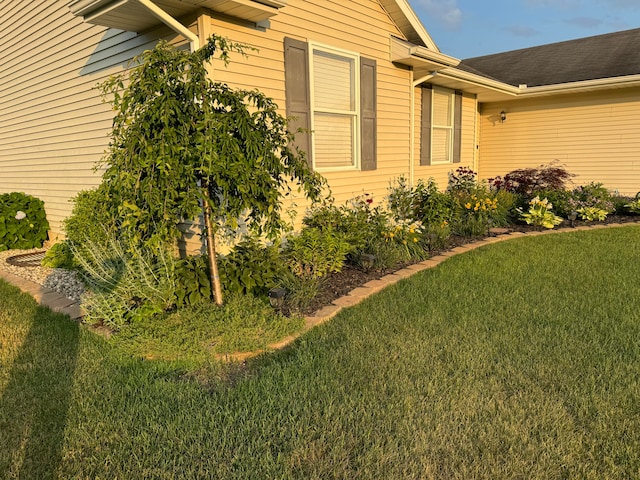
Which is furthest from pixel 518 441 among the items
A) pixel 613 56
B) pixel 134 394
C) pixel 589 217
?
pixel 613 56

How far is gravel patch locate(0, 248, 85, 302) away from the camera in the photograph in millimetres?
4711

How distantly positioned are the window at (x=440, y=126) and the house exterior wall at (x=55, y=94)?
485 cm

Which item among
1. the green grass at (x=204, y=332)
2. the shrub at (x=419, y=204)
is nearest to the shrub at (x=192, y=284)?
the green grass at (x=204, y=332)

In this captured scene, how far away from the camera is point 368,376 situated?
2.67 m

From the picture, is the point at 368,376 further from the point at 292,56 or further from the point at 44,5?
the point at 44,5

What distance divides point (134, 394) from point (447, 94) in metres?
8.09

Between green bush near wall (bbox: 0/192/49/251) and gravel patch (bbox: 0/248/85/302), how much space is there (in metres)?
0.70

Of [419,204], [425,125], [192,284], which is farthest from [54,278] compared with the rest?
[425,125]

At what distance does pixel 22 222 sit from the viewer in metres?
7.11

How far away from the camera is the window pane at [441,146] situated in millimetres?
8367

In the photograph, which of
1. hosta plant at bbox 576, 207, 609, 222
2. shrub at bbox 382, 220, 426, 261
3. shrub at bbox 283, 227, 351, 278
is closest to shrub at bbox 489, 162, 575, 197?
hosta plant at bbox 576, 207, 609, 222

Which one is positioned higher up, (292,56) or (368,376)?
(292,56)

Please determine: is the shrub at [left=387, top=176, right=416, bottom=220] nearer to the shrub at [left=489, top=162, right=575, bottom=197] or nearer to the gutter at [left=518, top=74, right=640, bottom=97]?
the shrub at [left=489, top=162, right=575, bottom=197]

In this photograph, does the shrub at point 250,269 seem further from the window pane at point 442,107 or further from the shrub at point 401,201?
the window pane at point 442,107
